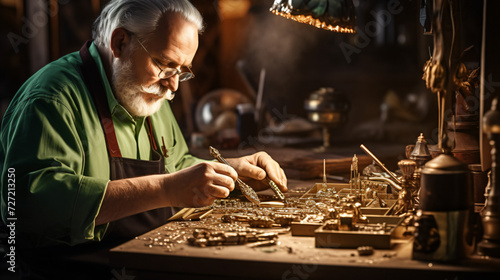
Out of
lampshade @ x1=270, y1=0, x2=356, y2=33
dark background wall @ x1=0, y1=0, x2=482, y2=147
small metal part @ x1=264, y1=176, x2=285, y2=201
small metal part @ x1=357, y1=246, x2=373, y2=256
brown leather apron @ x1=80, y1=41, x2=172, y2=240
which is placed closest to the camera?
small metal part @ x1=357, y1=246, x2=373, y2=256

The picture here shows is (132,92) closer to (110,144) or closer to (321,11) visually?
(110,144)

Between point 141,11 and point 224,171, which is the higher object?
point 141,11

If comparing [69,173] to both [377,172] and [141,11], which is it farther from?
[377,172]

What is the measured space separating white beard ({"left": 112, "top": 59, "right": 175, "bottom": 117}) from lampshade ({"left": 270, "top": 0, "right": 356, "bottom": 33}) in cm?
72

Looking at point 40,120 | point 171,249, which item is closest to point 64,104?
point 40,120

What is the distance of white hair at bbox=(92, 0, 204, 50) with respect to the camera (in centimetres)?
268

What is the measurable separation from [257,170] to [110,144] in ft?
2.23

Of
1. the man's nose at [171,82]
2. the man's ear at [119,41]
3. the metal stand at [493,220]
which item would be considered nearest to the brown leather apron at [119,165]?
the man's ear at [119,41]

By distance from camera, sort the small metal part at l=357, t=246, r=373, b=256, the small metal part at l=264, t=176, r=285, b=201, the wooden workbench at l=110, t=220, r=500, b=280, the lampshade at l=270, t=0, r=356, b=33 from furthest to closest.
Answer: the small metal part at l=264, t=176, r=285, b=201, the lampshade at l=270, t=0, r=356, b=33, the small metal part at l=357, t=246, r=373, b=256, the wooden workbench at l=110, t=220, r=500, b=280

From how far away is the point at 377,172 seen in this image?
3006mm

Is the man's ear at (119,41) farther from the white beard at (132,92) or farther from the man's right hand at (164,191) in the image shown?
the man's right hand at (164,191)

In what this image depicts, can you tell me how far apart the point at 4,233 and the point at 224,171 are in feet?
3.31

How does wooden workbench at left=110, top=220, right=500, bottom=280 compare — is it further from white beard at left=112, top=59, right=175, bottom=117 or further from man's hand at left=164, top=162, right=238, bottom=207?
white beard at left=112, top=59, right=175, bottom=117

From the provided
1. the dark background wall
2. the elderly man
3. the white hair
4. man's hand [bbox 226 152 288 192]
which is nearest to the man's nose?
the elderly man
